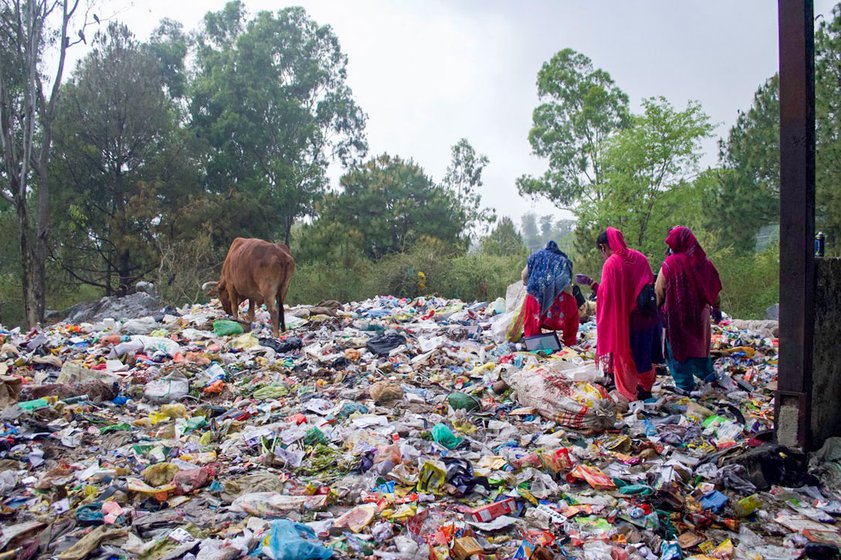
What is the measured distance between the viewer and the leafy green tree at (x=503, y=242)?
69.8ft

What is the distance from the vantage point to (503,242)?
975 inches

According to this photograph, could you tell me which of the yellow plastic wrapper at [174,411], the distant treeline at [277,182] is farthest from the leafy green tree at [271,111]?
the yellow plastic wrapper at [174,411]

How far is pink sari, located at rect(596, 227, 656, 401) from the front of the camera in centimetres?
520

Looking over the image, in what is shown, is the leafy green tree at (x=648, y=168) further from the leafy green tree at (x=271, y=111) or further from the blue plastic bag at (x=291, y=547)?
the blue plastic bag at (x=291, y=547)

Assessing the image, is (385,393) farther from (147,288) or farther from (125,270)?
(125,270)

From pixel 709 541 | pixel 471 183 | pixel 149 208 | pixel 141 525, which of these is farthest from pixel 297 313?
pixel 471 183

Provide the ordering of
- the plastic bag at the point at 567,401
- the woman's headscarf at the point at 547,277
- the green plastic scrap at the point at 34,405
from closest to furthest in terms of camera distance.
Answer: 1. the plastic bag at the point at 567,401
2. the green plastic scrap at the point at 34,405
3. the woman's headscarf at the point at 547,277

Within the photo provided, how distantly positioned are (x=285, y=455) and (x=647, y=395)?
309cm

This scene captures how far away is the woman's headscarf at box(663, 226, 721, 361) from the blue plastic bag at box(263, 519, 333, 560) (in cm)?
368

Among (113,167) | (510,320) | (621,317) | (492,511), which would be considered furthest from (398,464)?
(113,167)

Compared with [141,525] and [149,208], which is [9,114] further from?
[141,525]

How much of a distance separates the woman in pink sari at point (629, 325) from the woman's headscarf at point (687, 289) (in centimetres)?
17

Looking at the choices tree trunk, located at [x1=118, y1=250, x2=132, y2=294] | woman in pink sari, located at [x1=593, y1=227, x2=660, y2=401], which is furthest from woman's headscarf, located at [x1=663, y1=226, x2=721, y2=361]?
tree trunk, located at [x1=118, y1=250, x2=132, y2=294]

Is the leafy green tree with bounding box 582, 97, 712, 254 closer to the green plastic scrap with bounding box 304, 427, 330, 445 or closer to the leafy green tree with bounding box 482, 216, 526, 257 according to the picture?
the leafy green tree with bounding box 482, 216, 526, 257
